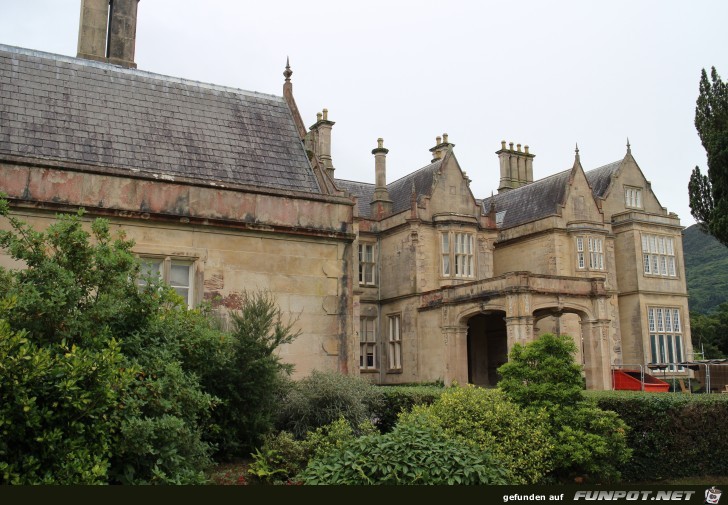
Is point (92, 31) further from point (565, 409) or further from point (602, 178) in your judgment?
point (602, 178)

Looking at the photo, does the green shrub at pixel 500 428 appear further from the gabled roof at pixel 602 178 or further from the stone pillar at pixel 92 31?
the gabled roof at pixel 602 178

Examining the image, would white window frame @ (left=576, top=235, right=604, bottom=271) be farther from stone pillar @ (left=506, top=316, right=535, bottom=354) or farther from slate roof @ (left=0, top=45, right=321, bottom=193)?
Answer: slate roof @ (left=0, top=45, right=321, bottom=193)

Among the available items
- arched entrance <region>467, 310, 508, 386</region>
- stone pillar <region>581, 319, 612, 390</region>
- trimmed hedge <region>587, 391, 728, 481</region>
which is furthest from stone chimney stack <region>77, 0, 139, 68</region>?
arched entrance <region>467, 310, 508, 386</region>

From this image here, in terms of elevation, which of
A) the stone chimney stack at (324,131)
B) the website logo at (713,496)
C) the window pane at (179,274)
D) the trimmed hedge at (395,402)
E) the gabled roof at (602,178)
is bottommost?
the website logo at (713,496)

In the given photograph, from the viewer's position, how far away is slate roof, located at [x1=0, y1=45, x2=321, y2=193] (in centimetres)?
1425

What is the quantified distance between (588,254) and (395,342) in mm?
10799

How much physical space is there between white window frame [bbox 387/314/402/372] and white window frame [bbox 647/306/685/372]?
12857mm

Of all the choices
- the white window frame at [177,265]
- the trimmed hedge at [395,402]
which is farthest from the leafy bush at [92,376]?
the trimmed hedge at [395,402]

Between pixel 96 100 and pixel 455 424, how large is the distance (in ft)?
35.2

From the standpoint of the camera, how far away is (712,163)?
76.1 feet

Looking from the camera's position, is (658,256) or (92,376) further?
(658,256)

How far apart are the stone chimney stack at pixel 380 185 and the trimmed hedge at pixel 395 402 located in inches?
903

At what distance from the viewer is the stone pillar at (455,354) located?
3055 centimetres

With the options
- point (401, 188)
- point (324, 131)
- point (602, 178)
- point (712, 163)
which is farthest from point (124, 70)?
point (602, 178)
